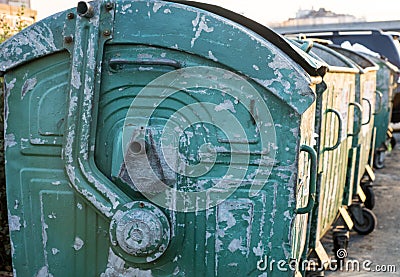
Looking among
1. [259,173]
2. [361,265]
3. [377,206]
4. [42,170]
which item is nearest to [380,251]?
[361,265]

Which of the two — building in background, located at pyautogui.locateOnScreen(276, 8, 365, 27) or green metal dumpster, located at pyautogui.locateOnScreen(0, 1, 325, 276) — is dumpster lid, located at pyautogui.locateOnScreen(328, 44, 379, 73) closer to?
green metal dumpster, located at pyautogui.locateOnScreen(0, 1, 325, 276)

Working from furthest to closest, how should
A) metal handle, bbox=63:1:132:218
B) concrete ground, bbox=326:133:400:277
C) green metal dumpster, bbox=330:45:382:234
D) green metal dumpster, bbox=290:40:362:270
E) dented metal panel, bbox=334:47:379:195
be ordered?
green metal dumpster, bbox=330:45:382:234, dented metal panel, bbox=334:47:379:195, concrete ground, bbox=326:133:400:277, green metal dumpster, bbox=290:40:362:270, metal handle, bbox=63:1:132:218

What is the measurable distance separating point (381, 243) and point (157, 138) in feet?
11.9

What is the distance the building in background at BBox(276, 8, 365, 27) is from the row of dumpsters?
20.9 m

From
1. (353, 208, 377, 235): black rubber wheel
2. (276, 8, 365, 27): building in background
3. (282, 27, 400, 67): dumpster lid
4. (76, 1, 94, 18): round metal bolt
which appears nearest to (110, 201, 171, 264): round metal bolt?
(76, 1, 94, 18): round metal bolt

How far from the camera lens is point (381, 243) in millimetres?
5598

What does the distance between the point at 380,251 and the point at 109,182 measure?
11.2 feet

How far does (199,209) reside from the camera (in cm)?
263

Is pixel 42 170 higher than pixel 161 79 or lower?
lower

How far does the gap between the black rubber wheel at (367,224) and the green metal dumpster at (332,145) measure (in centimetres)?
44

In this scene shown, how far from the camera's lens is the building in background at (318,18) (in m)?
24.2

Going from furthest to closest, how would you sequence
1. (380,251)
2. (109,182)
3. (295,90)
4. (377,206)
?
(377,206) < (380,251) < (109,182) < (295,90)

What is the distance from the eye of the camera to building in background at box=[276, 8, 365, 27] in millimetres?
24156

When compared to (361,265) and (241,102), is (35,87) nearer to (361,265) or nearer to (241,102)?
(241,102)
